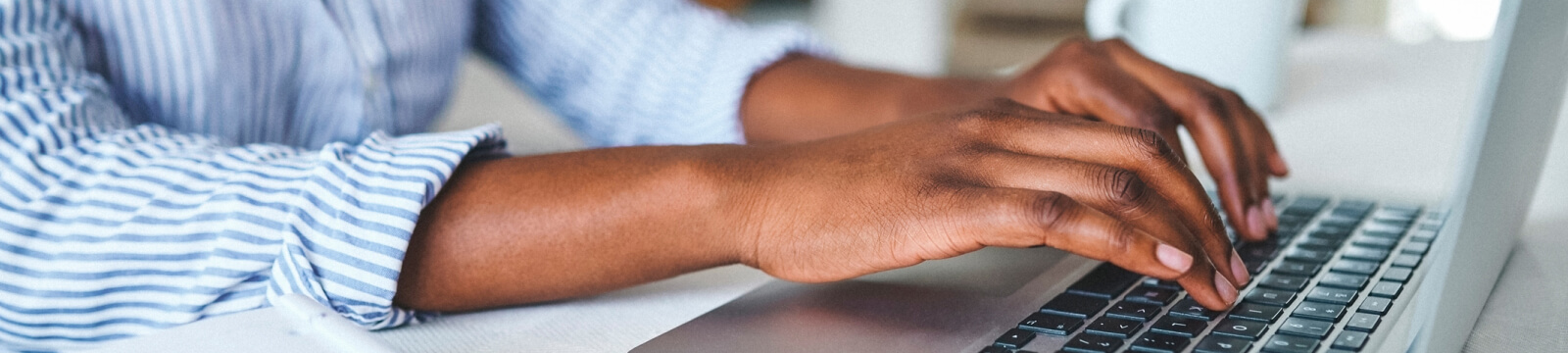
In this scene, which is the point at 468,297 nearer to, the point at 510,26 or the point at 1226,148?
the point at 1226,148

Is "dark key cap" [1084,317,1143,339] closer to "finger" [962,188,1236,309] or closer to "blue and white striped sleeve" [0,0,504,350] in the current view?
"finger" [962,188,1236,309]

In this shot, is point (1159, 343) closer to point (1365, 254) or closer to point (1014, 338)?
point (1014, 338)

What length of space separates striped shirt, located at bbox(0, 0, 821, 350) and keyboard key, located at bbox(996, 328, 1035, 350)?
0.23m

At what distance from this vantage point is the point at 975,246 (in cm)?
37

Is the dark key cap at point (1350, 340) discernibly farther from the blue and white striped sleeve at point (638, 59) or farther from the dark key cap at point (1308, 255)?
the blue and white striped sleeve at point (638, 59)

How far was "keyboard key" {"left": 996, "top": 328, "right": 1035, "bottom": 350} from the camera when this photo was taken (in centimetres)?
34

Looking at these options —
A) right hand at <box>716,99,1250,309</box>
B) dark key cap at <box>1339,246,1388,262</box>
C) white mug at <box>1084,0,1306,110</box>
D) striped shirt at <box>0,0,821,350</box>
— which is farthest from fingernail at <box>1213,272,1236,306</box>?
white mug at <box>1084,0,1306,110</box>

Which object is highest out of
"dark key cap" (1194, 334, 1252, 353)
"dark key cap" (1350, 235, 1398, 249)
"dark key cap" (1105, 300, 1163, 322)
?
"dark key cap" (1350, 235, 1398, 249)

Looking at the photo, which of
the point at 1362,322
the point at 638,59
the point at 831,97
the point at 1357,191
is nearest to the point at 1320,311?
the point at 1362,322

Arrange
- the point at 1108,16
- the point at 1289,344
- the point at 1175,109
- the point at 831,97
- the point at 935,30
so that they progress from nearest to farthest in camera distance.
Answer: the point at 1289,344
the point at 1175,109
the point at 831,97
the point at 1108,16
the point at 935,30

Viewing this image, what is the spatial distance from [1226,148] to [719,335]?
29cm

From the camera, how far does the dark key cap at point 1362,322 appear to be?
0.35 metres

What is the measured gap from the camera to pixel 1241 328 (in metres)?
0.35

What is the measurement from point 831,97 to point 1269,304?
40cm
